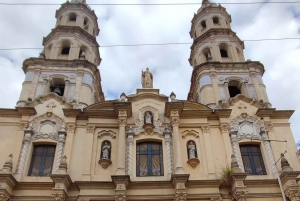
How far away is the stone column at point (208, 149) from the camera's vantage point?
678 inches

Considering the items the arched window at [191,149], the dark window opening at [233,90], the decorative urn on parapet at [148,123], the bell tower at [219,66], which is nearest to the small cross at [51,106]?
the decorative urn on parapet at [148,123]

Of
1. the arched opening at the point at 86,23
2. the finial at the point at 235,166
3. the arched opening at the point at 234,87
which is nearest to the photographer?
the finial at the point at 235,166

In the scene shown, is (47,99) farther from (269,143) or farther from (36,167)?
(269,143)

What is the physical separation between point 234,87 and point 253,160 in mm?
6459

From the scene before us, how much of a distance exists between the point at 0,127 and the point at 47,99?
9.98 feet

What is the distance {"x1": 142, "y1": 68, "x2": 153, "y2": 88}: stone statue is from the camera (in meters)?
21.6

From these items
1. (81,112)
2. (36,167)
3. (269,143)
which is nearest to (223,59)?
(269,143)

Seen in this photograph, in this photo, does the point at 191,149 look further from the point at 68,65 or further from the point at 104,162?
the point at 68,65

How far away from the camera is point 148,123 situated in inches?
734

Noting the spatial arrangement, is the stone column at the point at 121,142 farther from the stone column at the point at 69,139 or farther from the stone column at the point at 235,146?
the stone column at the point at 235,146

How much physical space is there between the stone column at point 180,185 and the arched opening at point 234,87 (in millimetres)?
9138

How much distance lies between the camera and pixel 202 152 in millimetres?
18047

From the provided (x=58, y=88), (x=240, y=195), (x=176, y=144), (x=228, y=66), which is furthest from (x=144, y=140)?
(x=228, y=66)

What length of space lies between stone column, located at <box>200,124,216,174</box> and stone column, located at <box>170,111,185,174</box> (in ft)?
5.11
